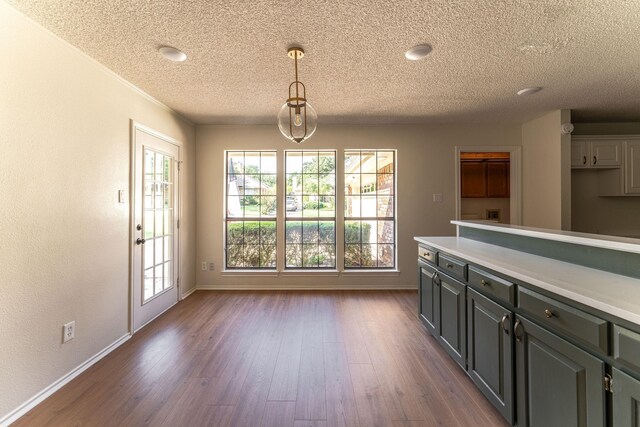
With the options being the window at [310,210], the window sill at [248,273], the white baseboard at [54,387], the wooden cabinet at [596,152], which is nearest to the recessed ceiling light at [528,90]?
the wooden cabinet at [596,152]

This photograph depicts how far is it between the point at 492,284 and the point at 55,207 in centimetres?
298

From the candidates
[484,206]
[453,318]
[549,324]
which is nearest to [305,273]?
[453,318]

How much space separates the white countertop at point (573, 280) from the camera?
1.00 meters

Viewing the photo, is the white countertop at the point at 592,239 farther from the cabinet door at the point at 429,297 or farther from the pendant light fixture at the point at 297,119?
the pendant light fixture at the point at 297,119

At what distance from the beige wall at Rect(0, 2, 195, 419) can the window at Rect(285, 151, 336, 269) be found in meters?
2.12

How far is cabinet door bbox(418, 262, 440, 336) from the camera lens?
8.07 feet

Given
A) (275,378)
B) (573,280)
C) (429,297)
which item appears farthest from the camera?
(429,297)

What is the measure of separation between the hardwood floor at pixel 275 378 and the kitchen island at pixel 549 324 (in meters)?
0.33

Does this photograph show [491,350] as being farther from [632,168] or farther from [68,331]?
[632,168]

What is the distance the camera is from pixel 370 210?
4.34 metres

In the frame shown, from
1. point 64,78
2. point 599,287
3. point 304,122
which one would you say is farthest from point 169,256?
point 599,287

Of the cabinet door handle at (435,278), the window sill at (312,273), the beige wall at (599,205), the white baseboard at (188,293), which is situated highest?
the beige wall at (599,205)

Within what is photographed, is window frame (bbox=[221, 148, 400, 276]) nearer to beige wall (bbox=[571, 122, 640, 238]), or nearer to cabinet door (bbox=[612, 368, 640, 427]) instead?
beige wall (bbox=[571, 122, 640, 238])

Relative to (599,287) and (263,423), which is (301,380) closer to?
(263,423)
